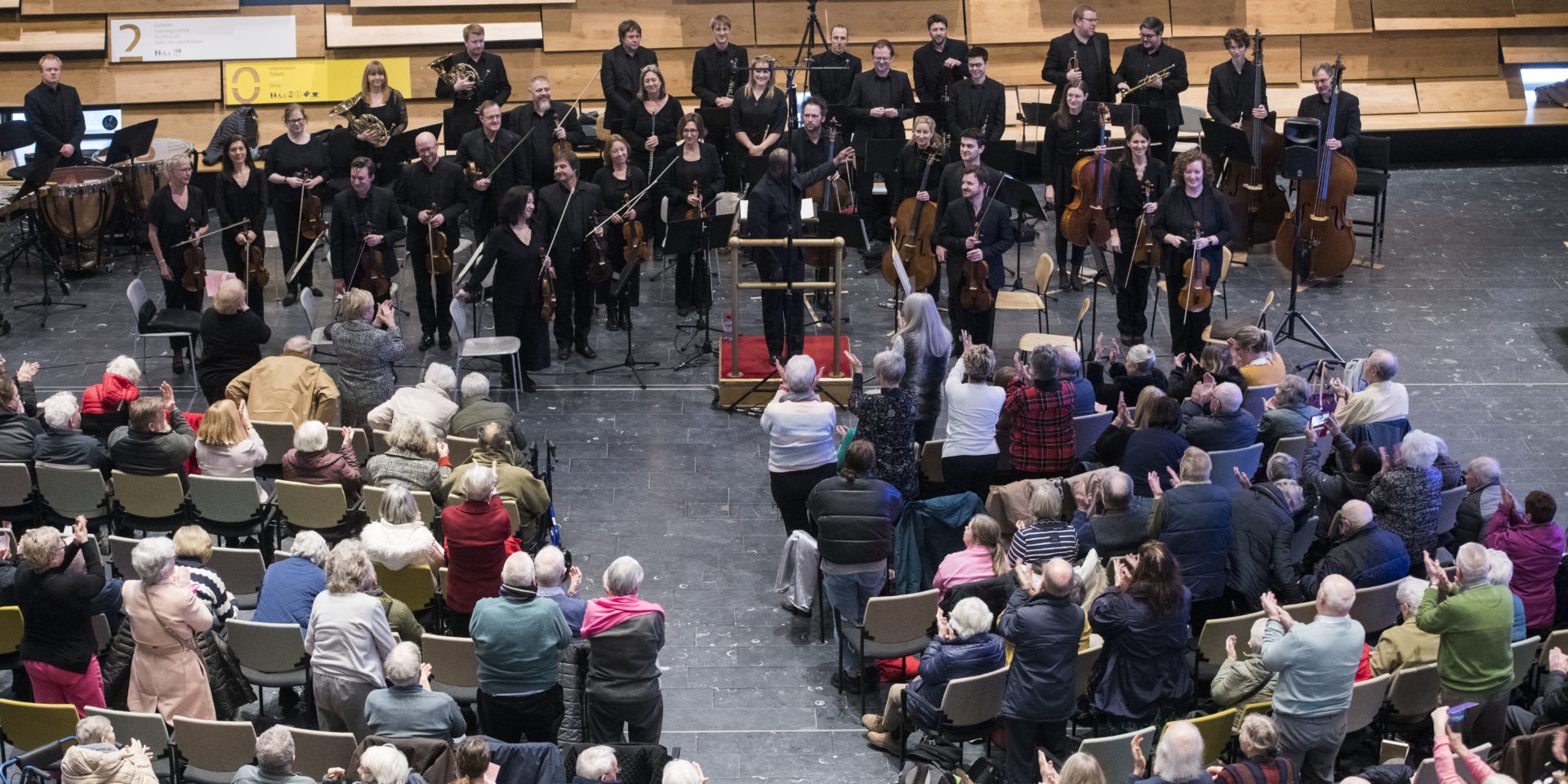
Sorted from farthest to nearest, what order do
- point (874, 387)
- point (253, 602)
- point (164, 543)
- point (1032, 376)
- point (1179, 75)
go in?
1. point (1179, 75)
2. point (874, 387)
3. point (1032, 376)
4. point (253, 602)
5. point (164, 543)

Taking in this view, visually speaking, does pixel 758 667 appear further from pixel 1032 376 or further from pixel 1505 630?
pixel 1505 630

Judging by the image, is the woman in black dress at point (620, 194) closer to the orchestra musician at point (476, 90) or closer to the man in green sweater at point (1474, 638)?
the orchestra musician at point (476, 90)

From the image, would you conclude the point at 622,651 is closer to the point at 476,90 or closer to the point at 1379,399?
the point at 1379,399

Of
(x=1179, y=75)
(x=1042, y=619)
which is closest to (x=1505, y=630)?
(x=1042, y=619)

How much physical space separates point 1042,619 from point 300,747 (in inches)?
112

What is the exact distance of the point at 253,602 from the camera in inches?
301

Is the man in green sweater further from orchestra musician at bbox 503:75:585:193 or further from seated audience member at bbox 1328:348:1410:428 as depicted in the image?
orchestra musician at bbox 503:75:585:193

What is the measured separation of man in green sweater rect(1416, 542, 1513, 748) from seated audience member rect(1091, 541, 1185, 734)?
1006 millimetres

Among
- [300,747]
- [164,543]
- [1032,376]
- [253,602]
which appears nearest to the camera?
[300,747]

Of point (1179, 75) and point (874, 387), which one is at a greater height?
point (1179, 75)

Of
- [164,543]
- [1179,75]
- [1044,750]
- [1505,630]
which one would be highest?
[1179,75]

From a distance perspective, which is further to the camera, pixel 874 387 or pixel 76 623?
pixel 874 387

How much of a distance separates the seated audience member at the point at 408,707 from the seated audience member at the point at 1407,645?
149 inches

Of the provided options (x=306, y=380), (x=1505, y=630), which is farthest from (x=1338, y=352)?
(x=306, y=380)
